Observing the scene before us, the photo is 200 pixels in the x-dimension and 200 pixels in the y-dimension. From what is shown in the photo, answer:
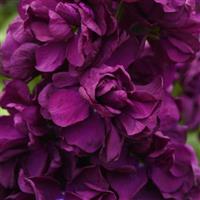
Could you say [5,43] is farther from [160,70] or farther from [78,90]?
[160,70]

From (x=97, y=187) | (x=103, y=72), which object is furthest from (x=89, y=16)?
(x=97, y=187)

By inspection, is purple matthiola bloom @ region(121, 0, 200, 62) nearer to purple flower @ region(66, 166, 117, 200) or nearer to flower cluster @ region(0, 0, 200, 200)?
flower cluster @ region(0, 0, 200, 200)

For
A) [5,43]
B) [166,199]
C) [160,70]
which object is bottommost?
[166,199]

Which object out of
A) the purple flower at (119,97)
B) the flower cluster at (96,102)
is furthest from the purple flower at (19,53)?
the purple flower at (119,97)

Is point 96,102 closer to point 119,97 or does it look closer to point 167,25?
point 119,97

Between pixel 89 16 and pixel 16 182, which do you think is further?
pixel 16 182

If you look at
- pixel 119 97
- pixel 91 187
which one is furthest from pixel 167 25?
pixel 91 187

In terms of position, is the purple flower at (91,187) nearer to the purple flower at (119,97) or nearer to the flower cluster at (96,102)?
the flower cluster at (96,102)

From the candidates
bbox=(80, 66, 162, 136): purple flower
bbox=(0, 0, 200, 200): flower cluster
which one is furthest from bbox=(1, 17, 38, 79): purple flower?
bbox=(80, 66, 162, 136): purple flower
